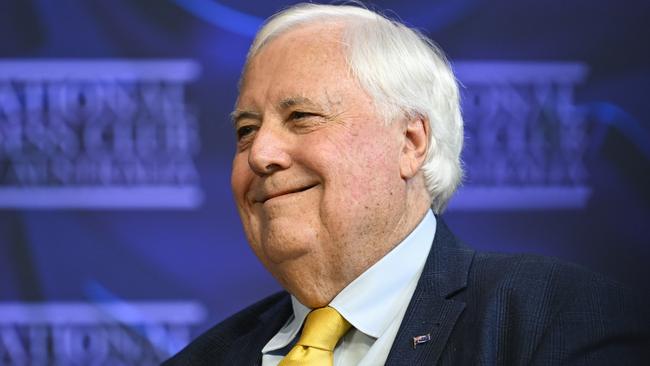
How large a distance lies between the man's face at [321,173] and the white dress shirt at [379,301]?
0.03 metres

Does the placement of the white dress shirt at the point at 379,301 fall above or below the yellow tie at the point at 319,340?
above

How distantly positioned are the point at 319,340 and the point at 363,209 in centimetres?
26

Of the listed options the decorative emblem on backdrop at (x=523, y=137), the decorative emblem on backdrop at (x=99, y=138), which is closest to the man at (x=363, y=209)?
the decorative emblem on backdrop at (x=523, y=137)

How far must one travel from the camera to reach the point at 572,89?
300cm

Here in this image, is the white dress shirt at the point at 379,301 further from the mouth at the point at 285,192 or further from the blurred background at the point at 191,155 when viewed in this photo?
the blurred background at the point at 191,155

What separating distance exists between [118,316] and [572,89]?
1433mm

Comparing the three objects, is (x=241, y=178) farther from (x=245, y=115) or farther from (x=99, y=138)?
(x=99, y=138)

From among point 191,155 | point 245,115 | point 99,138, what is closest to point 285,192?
point 245,115

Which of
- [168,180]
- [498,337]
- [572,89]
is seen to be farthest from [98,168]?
[498,337]

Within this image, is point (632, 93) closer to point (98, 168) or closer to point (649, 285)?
point (649, 285)

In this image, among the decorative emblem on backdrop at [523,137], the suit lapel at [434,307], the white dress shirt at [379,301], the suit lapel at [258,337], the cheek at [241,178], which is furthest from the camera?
the decorative emblem on backdrop at [523,137]

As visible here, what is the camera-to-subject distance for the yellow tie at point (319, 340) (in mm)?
2014

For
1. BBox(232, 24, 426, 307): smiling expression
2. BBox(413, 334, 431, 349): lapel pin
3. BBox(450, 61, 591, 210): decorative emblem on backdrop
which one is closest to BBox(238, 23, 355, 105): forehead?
BBox(232, 24, 426, 307): smiling expression

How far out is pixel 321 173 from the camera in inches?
79.2
